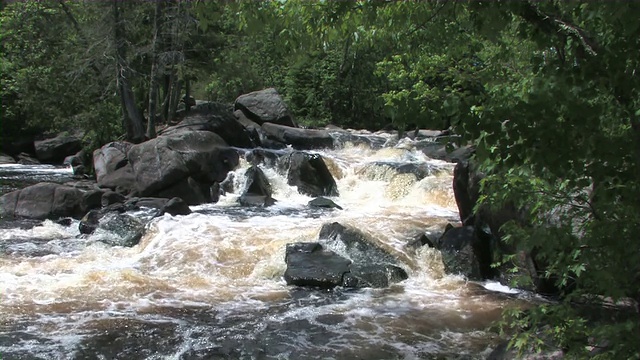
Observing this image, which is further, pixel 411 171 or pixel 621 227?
pixel 411 171

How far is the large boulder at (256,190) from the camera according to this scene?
1379cm

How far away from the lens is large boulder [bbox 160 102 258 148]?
17781mm

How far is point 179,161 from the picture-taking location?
551 inches

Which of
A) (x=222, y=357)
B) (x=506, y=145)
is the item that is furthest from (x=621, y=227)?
(x=222, y=357)

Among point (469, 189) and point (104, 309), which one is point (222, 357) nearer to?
point (104, 309)

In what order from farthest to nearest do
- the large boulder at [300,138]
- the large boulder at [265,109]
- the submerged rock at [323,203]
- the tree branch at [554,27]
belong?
the large boulder at [265,109], the large boulder at [300,138], the submerged rock at [323,203], the tree branch at [554,27]

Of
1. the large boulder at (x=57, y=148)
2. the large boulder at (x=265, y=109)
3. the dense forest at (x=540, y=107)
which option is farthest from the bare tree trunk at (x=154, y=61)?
the dense forest at (x=540, y=107)

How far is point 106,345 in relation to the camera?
6.01m

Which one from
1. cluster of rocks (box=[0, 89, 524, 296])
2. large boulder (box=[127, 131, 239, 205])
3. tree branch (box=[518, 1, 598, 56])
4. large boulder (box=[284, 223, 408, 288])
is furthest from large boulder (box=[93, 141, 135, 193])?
tree branch (box=[518, 1, 598, 56])

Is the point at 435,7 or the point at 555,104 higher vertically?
the point at 435,7

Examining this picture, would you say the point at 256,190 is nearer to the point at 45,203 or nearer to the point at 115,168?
the point at 115,168

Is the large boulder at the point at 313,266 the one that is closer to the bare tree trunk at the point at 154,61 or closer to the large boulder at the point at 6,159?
the bare tree trunk at the point at 154,61

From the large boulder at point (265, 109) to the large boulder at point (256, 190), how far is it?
27.0ft

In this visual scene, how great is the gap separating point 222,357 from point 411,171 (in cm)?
1093
